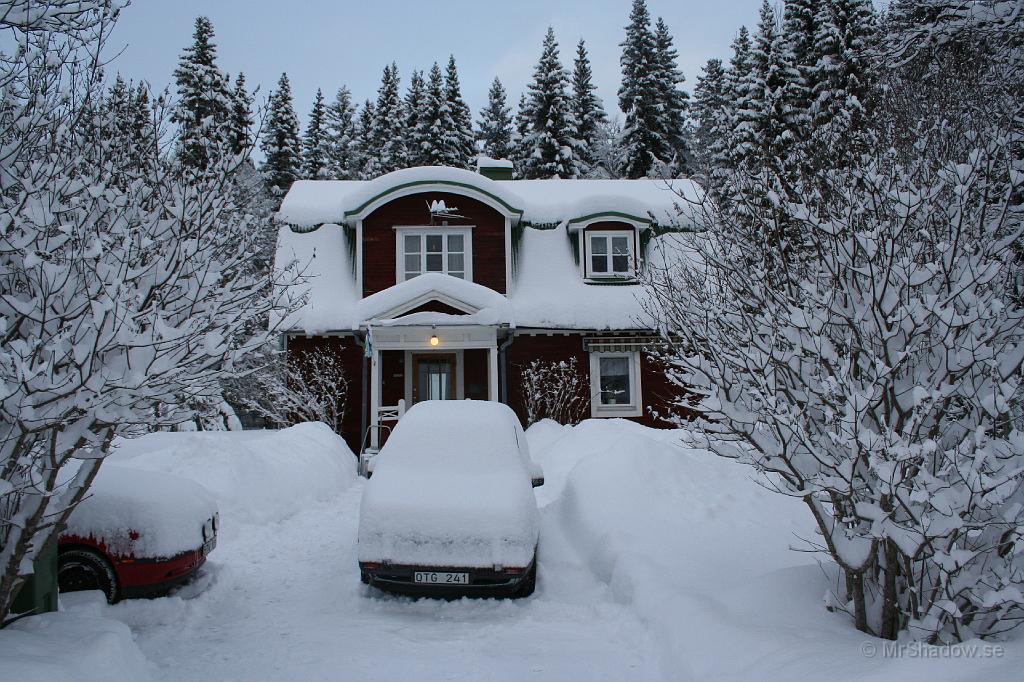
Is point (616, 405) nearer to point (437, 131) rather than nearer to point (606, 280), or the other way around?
point (606, 280)

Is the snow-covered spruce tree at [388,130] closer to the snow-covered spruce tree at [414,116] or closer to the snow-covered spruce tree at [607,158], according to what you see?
the snow-covered spruce tree at [414,116]

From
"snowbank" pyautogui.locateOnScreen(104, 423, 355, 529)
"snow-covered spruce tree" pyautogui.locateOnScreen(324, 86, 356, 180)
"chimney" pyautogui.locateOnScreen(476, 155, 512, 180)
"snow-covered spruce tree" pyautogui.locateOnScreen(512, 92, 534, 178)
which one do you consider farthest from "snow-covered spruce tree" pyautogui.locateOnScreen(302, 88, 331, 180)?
"snowbank" pyautogui.locateOnScreen(104, 423, 355, 529)

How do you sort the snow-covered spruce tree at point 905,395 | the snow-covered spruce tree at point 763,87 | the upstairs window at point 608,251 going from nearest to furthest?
the snow-covered spruce tree at point 905,395
the upstairs window at point 608,251
the snow-covered spruce tree at point 763,87

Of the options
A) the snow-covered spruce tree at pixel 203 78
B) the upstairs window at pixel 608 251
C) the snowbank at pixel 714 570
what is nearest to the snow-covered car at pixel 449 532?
the snowbank at pixel 714 570

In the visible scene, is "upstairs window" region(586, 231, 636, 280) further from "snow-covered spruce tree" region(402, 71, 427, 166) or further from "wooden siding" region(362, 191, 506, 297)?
"snow-covered spruce tree" region(402, 71, 427, 166)

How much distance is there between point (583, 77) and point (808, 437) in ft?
131

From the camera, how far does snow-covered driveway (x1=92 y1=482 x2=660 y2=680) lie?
4832mm

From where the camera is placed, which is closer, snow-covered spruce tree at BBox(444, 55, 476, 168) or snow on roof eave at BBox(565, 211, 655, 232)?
snow on roof eave at BBox(565, 211, 655, 232)

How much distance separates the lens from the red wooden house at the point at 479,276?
18656 mm

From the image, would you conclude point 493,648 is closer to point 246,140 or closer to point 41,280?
point 41,280

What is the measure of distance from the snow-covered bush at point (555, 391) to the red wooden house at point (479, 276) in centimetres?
31

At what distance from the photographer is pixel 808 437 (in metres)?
4.24

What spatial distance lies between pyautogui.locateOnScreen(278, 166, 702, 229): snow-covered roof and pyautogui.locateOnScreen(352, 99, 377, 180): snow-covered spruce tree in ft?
66.7

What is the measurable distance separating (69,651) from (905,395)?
5.01 m
